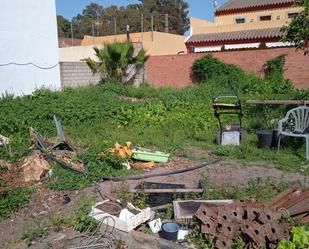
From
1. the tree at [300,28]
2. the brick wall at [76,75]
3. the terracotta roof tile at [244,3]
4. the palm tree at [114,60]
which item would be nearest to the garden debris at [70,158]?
the tree at [300,28]

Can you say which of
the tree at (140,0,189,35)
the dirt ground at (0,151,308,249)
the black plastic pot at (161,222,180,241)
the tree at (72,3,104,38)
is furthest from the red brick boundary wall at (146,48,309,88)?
the tree at (72,3,104,38)

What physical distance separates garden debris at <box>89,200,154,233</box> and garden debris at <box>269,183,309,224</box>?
1523 mm

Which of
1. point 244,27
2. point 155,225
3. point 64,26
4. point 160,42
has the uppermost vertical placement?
point 64,26

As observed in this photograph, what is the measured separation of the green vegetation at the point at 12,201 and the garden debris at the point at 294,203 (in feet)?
11.6

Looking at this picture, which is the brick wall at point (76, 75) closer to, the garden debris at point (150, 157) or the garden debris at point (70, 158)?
the garden debris at point (70, 158)

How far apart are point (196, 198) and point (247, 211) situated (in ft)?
3.89

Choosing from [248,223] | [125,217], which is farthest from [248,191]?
[125,217]

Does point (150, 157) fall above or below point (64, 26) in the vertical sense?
below

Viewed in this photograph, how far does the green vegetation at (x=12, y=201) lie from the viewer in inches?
196

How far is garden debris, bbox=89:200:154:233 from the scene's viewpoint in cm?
403

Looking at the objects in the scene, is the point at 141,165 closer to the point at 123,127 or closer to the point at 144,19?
the point at 123,127

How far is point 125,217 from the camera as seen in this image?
4117mm

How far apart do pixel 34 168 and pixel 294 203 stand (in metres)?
4.26

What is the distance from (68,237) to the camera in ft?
13.6
